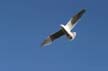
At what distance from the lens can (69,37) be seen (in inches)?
5344

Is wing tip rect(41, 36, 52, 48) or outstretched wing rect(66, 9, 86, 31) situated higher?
wing tip rect(41, 36, 52, 48)

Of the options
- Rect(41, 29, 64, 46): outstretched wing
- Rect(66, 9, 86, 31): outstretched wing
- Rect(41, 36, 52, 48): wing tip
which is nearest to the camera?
Rect(66, 9, 86, 31): outstretched wing

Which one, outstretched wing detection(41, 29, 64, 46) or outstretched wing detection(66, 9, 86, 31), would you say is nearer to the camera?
outstretched wing detection(66, 9, 86, 31)

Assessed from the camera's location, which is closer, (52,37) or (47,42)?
(52,37)

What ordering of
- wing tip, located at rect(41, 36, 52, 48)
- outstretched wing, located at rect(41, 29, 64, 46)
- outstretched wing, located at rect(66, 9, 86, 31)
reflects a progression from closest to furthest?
outstretched wing, located at rect(66, 9, 86, 31) → outstretched wing, located at rect(41, 29, 64, 46) → wing tip, located at rect(41, 36, 52, 48)

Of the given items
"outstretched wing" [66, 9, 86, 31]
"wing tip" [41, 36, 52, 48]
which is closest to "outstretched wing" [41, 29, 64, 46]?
"wing tip" [41, 36, 52, 48]

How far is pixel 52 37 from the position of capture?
454ft

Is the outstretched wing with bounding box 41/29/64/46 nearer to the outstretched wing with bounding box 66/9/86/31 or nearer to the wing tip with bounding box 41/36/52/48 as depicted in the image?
the wing tip with bounding box 41/36/52/48

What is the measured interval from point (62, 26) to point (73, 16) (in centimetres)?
233

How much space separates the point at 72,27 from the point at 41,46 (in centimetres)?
559

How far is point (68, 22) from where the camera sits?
13612 cm

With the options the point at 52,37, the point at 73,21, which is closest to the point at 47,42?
the point at 52,37

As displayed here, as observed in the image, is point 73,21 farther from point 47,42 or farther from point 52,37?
point 47,42

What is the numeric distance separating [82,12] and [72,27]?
269 centimetres
